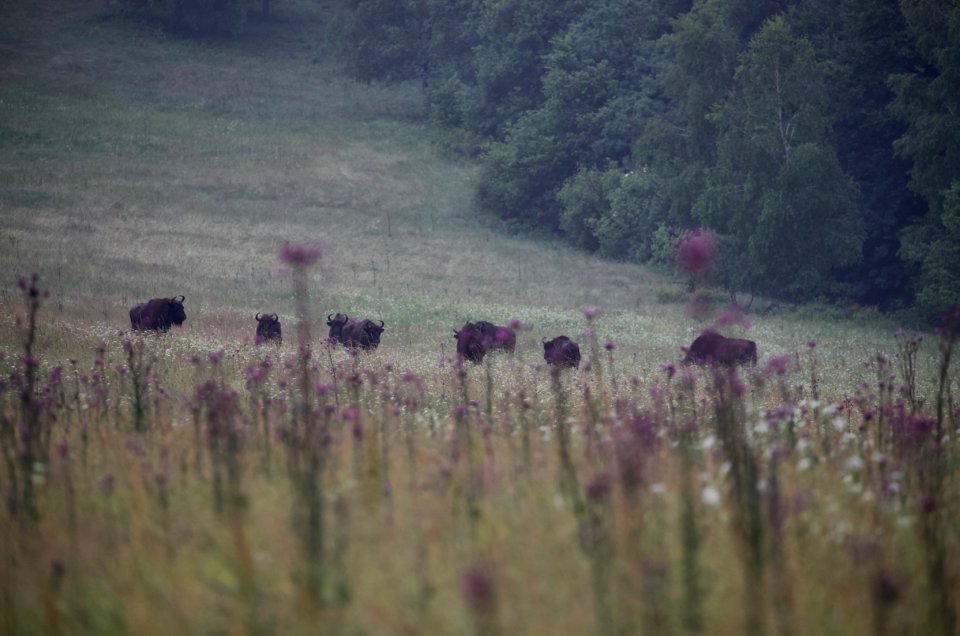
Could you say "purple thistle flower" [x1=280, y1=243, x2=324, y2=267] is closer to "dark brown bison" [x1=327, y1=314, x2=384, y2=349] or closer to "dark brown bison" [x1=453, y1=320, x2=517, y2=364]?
"dark brown bison" [x1=453, y1=320, x2=517, y2=364]

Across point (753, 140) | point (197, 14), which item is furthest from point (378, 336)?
point (197, 14)

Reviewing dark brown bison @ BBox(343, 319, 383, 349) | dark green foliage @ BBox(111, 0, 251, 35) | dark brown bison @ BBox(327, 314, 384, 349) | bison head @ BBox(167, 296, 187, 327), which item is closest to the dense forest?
dark brown bison @ BBox(327, 314, 384, 349)

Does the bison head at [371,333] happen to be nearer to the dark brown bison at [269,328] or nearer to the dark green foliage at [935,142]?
the dark brown bison at [269,328]

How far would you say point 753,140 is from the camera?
30.3m

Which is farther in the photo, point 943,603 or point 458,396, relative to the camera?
point 458,396

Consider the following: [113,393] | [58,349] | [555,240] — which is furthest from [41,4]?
[113,393]

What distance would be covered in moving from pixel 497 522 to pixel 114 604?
1727 millimetres

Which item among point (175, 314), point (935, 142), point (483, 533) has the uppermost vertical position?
point (935, 142)

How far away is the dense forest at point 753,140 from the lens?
29.9 meters

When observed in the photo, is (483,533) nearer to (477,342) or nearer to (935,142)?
(477,342)

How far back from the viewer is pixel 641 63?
42.5 m

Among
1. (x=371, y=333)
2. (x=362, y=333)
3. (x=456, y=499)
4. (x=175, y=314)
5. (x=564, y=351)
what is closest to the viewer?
(x=456, y=499)

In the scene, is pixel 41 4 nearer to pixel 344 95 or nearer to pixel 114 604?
pixel 344 95

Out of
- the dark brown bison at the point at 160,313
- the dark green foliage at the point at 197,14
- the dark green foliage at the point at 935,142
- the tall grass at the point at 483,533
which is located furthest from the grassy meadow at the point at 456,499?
the dark green foliage at the point at 197,14
